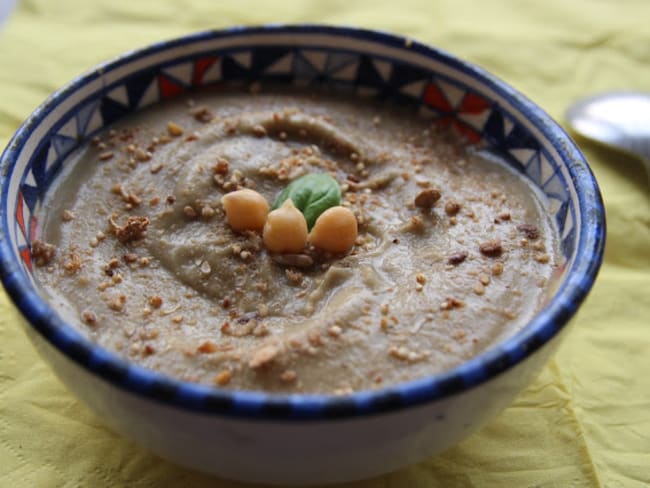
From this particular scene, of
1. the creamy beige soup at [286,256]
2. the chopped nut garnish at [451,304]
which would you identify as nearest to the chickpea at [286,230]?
the creamy beige soup at [286,256]

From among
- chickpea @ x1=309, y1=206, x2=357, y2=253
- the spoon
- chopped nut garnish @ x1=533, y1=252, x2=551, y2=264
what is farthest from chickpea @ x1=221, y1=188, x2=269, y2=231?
the spoon

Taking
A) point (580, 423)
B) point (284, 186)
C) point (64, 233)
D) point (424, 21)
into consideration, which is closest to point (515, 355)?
point (580, 423)

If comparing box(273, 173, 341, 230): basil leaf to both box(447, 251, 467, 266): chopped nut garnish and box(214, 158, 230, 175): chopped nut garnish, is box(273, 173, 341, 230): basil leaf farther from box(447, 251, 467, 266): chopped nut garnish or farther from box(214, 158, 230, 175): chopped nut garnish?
box(447, 251, 467, 266): chopped nut garnish

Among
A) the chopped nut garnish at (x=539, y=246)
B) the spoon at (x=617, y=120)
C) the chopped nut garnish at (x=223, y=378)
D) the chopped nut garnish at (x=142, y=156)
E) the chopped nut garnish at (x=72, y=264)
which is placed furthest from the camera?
the spoon at (x=617, y=120)

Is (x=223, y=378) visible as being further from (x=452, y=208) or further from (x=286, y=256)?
(x=452, y=208)

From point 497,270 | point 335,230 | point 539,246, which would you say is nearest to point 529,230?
point 539,246

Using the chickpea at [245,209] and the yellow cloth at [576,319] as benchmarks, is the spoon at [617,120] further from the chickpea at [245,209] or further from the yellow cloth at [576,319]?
the chickpea at [245,209]
